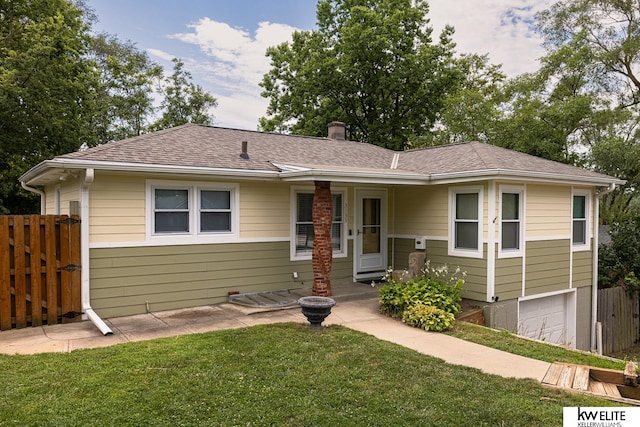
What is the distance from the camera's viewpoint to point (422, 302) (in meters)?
7.16

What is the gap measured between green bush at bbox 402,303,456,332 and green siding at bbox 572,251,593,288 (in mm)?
4889

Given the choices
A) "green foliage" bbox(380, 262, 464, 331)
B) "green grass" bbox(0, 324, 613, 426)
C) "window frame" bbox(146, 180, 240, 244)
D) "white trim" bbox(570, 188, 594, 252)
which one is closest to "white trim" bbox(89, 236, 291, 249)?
"window frame" bbox(146, 180, 240, 244)

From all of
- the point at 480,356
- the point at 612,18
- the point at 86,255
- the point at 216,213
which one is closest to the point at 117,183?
the point at 86,255

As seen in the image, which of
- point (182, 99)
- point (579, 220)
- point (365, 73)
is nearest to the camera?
point (579, 220)

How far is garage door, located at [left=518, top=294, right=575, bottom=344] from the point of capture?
8992 millimetres

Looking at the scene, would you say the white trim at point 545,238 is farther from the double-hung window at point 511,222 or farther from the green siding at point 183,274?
the green siding at point 183,274

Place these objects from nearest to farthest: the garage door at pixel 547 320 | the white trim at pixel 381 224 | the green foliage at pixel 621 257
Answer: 1. the garage door at pixel 547 320
2. the white trim at pixel 381 224
3. the green foliage at pixel 621 257

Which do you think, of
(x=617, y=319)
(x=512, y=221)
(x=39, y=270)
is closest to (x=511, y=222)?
(x=512, y=221)

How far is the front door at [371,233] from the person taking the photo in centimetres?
1010

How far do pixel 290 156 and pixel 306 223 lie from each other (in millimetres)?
1718

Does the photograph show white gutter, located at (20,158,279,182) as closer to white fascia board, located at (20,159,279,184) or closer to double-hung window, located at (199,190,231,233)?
white fascia board, located at (20,159,279,184)

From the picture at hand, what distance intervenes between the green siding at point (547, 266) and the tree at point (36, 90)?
15.5m

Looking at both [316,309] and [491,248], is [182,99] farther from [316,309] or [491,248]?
[316,309]

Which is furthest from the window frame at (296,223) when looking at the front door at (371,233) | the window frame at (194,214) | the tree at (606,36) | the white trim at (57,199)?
the tree at (606,36)
